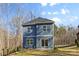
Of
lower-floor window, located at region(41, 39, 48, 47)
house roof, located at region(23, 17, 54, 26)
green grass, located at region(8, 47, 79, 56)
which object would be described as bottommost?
green grass, located at region(8, 47, 79, 56)

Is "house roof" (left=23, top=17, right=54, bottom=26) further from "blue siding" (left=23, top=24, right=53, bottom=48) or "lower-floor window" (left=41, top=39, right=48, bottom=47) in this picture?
"lower-floor window" (left=41, top=39, right=48, bottom=47)

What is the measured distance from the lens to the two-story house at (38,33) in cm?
247

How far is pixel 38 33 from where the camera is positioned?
2484mm

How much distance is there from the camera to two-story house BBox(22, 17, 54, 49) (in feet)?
8.12

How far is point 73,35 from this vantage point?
2.46 m

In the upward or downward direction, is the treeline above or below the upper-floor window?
below

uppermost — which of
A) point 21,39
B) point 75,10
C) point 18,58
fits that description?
point 75,10

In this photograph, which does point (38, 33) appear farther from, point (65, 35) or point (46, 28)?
point (65, 35)

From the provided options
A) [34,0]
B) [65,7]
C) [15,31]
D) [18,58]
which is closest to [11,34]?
[15,31]

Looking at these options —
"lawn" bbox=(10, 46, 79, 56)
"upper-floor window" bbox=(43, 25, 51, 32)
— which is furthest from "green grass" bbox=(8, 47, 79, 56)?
"upper-floor window" bbox=(43, 25, 51, 32)

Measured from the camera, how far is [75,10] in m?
2.46

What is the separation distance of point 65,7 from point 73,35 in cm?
27

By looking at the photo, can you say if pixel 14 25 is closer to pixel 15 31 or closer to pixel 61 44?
pixel 15 31

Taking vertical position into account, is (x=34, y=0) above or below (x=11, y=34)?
above
